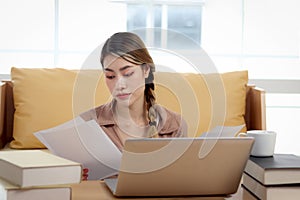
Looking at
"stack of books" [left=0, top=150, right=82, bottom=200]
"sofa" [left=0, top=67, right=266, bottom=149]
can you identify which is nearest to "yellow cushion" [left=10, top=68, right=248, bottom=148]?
"sofa" [left=0, top=67, right=266, bottom=149]

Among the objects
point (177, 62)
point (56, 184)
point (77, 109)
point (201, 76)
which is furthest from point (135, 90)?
point (177, 62)

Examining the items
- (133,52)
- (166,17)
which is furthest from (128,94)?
(166,17)

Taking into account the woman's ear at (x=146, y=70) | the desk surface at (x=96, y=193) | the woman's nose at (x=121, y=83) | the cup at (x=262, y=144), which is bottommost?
the desk surface at (x=96, y=193)

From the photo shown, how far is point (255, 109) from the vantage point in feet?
7.87

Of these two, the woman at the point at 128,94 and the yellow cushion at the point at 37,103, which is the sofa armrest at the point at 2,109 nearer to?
the yellow cushion at the point at 37,103

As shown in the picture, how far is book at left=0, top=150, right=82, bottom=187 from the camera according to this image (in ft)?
3.51

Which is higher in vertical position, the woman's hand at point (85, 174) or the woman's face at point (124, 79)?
the woman's face at point (124, 79)

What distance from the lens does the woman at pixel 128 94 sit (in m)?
1.60

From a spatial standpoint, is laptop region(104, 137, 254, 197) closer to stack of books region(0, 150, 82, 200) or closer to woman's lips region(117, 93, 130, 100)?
stack of books region(0, 150, 82, 200)

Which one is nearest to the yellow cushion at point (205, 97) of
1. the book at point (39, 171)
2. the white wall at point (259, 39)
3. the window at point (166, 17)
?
the book at point (39, 171)

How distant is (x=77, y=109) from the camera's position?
1678 mm

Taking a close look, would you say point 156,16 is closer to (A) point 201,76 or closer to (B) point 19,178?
(A) point 201,76

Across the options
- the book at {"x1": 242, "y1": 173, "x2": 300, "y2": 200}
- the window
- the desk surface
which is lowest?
the desk surface

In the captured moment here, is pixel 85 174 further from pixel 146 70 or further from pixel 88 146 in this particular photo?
pixel 146 70
